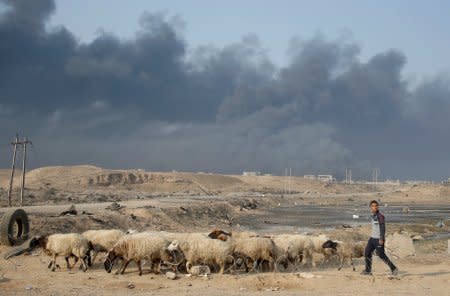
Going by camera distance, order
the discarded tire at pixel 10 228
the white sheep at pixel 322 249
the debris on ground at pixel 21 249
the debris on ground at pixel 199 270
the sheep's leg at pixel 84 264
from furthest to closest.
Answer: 1. the discarded tire at pixel 10 228
2. the white sheep at pixel 322 249
3. the debris on ground at pixel 21 249
4. the sheep's leg at pixel 84 264
5. the debris on ground at pixel 199 270

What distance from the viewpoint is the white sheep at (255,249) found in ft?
58.4

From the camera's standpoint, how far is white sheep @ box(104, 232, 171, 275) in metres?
16.8

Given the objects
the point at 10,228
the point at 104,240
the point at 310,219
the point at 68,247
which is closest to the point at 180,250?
the point at 104,240

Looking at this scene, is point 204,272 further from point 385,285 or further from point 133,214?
point 133,214

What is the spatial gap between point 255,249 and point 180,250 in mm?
2670

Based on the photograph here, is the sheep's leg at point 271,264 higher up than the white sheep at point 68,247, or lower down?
lower down

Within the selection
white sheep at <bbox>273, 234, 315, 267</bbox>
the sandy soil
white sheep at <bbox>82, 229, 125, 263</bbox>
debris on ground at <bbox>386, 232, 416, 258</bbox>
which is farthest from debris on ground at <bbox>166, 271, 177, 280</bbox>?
debris on ground at <bbox>386, 232, 416, 258</bbox>

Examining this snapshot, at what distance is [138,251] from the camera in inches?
661

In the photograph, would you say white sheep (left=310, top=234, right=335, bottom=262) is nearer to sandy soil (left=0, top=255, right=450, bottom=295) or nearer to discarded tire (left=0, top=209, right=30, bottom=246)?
sandy soil (left=0, top=255, right=450, bottom=295)

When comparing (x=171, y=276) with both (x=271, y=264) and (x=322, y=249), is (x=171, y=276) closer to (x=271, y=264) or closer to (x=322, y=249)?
(x=271, y=264)

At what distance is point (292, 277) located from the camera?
52.1 ft

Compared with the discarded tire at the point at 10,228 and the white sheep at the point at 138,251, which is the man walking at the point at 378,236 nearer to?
the white sheep at the point at 138,251

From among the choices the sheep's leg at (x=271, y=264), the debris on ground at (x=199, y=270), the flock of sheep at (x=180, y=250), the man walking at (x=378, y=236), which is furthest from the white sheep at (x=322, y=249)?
the debris on ground at (x=199, y=270)

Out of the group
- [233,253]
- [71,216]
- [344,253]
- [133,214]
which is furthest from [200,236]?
[133,214]
